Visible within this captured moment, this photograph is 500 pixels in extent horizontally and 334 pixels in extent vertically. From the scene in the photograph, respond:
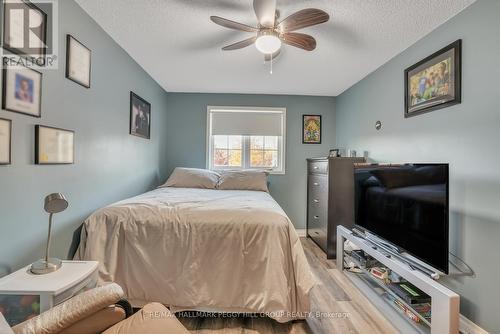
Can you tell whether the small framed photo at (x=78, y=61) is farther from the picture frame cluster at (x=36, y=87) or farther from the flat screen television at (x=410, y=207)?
the flat screen television at (x=410, y=207)

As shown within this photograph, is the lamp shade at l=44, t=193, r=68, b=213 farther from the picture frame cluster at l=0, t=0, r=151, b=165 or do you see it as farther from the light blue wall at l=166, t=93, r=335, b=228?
the light blue wall at l=166, t=93, r=335, b=228

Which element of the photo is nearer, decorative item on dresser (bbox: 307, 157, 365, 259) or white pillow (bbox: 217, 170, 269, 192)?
decorative item on dresser (bbox: 307, 157, 365, 259)

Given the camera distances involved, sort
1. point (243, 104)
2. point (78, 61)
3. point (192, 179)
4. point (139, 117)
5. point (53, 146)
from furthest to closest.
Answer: point (243, 104), point (192, 179), point (139, 117), point (78, 61), point (53, 146)

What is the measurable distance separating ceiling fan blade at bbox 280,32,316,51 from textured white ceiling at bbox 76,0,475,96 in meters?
0.15

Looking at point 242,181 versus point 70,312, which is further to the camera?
point 242,181

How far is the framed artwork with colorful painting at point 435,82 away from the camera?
1.75 meters

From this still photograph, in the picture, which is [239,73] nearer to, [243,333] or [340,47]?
[340,47]

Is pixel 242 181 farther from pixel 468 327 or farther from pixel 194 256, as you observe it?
pixel 468 327

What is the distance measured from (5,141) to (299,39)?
1.99m

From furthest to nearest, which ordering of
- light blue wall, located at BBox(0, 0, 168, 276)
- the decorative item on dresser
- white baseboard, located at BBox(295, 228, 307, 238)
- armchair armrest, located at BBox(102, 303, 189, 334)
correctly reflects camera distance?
white baseboard, located at BBox(295, 228, 307, 238), the decorative item on dresser, light blue wall, located at BBox(0, 0, 168, 276), armchair armrest, located at BBox(102, 303, 189, 334)

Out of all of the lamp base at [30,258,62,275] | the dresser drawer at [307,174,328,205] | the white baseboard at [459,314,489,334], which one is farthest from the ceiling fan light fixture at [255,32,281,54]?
the white baseboard at [459,314,489,334]

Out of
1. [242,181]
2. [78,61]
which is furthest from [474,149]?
[78,61]

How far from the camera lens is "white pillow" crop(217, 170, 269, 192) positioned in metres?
3.19

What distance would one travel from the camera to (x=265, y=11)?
156cm
